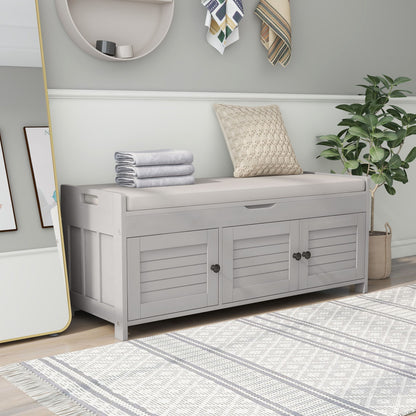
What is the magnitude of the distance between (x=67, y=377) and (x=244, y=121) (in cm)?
168

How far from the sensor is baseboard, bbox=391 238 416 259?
4395mm

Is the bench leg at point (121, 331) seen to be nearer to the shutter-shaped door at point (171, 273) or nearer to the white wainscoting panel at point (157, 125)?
the shutter-shaped door at point (171, 273)

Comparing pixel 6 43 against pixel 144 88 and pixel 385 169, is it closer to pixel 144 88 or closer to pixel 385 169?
pixel 144 88

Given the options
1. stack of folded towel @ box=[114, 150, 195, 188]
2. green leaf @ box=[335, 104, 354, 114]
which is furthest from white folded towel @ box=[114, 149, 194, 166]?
green leaf @ box=[335, 104, 354, 114]

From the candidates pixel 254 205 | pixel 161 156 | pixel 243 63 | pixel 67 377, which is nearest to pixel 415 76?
pixel 243 63

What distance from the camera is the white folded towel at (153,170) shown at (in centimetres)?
283

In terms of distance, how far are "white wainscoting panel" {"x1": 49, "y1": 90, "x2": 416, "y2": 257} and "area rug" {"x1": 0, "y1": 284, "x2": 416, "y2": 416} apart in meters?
0.90

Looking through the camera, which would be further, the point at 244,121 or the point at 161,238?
the point at 244,121

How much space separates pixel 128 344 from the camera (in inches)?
102

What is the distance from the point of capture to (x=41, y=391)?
2.12 metres

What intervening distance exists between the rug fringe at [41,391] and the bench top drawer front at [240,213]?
0.64 meters

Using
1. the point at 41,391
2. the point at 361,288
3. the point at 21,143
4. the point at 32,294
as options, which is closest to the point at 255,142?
the point at 361,288

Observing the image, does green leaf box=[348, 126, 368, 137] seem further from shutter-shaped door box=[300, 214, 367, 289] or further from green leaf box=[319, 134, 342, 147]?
shutter-shaped door box=[300, 214, 367, 289]

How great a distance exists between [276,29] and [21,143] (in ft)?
5.20
